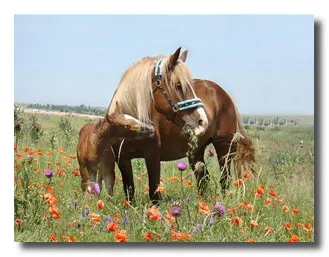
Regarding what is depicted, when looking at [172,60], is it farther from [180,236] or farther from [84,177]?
[180,236]

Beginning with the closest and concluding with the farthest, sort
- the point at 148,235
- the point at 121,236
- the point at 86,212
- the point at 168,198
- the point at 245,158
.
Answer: the point at 121,236 < the point at 148,235 < the point at 86,212 < the point at 168,198 < the point at 245,158

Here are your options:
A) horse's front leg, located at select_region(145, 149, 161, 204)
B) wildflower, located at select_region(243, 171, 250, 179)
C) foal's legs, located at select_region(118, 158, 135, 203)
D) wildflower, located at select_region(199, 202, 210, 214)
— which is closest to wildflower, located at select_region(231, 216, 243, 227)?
wildflower, located at select_region(199, 202, 210, 214)

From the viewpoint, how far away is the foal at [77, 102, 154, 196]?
117 inches

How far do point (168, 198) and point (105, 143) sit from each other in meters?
0.52

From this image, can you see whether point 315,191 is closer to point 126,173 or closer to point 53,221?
point 126,173

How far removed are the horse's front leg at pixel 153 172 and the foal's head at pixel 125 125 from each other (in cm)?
19

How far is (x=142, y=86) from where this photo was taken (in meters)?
3.03

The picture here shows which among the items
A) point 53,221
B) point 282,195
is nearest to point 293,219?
point 282,195

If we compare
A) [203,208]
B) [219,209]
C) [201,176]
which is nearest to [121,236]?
[203,208]

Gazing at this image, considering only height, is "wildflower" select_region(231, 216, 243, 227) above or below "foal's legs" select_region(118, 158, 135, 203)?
below

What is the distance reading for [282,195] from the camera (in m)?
3.26

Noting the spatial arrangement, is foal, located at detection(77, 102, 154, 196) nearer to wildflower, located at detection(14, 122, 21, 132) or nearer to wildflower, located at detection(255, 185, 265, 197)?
wildflower, located at detection(14, 122, 21, 132)

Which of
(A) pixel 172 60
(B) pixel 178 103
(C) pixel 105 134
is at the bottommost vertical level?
(C) pixel 105 134
